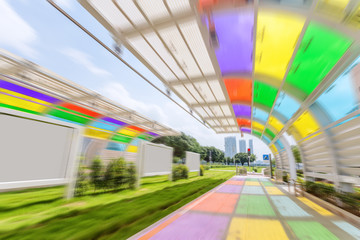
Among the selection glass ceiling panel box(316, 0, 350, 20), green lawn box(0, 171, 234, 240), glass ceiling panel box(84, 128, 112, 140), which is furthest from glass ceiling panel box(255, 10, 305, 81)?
glass ceiling panel box(84, 128, 112, 140)

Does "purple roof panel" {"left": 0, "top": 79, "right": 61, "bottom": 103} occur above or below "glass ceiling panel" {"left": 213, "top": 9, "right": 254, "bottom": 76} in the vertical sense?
below

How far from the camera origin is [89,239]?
11.0 feet

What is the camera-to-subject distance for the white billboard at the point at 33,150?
3834 millimetres

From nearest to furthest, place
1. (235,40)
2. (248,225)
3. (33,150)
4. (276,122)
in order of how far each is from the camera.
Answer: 1. (248,225)
2. (33,150)
3. (235,40)
4. (276,122)

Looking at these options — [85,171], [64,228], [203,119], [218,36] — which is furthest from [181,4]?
[203,119]

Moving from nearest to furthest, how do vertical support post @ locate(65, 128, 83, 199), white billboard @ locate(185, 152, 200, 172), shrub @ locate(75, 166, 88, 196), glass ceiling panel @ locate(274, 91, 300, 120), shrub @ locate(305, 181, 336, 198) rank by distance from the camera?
vertical support post @ locate(65, 128, 83, 199), shrub @ locate(305, 181, 336, 198), shrub @ locate(75, 166, 88, 196), glass ceiling panel @ locate(274, 91, 300, 120), white billboard @ locate(185, 152, 200, 172)

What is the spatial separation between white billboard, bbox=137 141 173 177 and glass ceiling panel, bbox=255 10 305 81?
753 cm

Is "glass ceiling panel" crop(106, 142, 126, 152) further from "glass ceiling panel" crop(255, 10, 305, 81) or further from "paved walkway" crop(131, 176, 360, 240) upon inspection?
"glass ceiling panel" crop(255, 10, 305, 81)

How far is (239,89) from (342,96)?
158 inches

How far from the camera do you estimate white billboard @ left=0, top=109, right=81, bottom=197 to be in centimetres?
383

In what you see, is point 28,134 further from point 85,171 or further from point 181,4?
point 181,4

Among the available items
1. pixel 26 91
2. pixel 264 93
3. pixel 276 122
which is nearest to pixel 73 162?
pixel 26 91

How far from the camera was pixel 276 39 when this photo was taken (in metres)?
4.64

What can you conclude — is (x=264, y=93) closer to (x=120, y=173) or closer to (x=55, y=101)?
(x=120, y=173)
